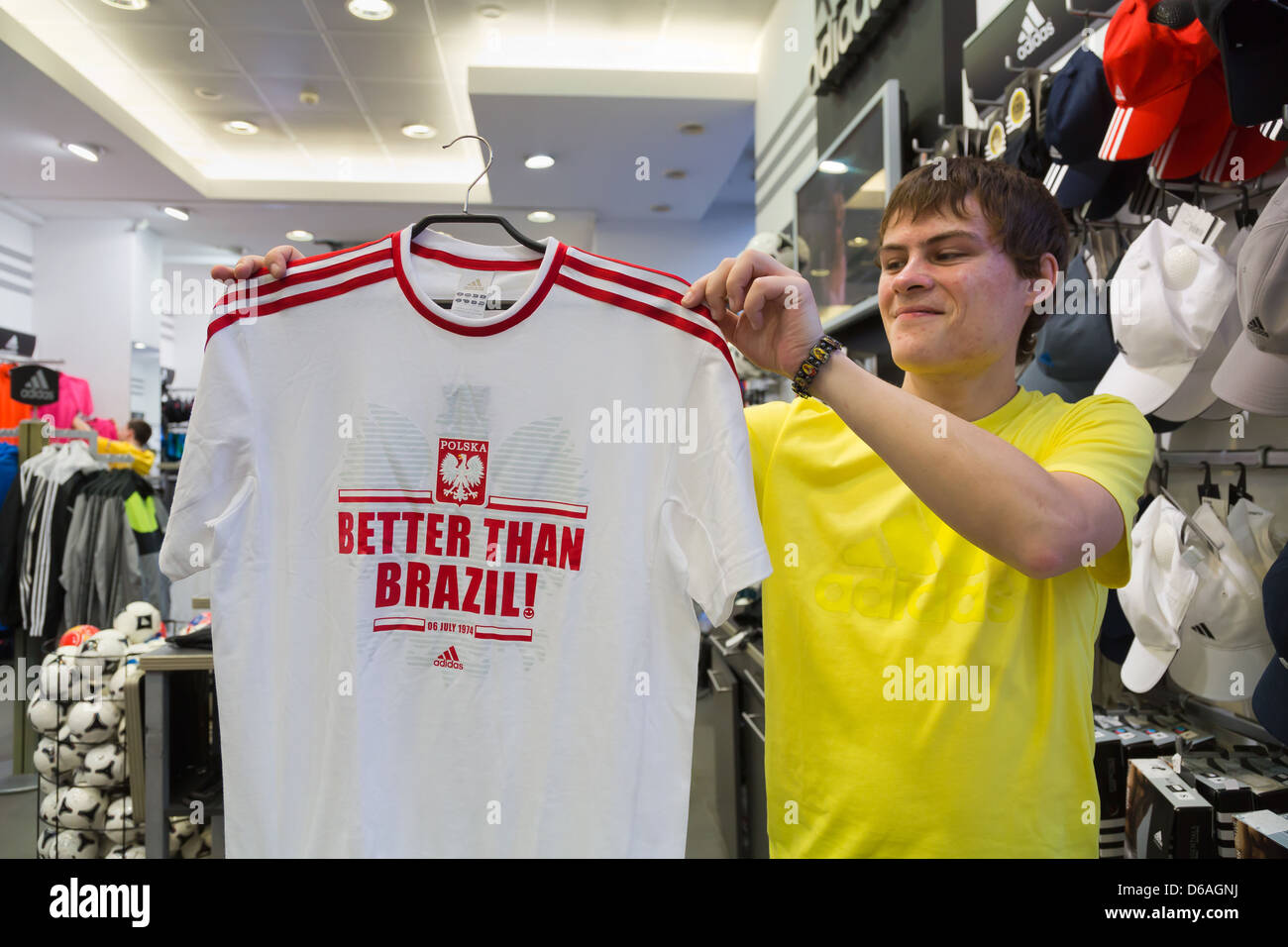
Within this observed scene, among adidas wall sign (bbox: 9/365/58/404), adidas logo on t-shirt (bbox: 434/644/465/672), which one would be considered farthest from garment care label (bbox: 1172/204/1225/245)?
adidas wall sign (bbox: 9/365/58/404)

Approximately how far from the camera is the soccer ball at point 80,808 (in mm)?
2562

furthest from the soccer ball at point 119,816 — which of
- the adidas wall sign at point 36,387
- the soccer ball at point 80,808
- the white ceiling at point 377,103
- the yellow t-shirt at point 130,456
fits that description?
the adidas wall sign at point 36,387

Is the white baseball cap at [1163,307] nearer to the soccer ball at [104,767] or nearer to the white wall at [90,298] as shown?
the soccer ball at [104,767]

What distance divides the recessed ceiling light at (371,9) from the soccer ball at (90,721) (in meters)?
3.77

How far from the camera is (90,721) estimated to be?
256 centimetres

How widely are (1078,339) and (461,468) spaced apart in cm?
136

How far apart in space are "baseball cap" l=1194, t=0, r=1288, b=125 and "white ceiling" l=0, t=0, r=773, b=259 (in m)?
3.69

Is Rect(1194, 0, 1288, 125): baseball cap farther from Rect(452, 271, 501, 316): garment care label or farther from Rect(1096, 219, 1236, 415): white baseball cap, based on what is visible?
Rect(452, 271, 501, 316): garment care label

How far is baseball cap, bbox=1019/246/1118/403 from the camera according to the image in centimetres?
Answer: 170

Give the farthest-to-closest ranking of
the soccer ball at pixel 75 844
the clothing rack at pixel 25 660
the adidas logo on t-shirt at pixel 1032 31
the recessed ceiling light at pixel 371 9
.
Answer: the recessed ceiling light at pixel 371 9 → the clothing rack at pixel 25 660 → the soccer ball at pixel 75 844 → the adidas logo on t-shirt at pixel 1032 31

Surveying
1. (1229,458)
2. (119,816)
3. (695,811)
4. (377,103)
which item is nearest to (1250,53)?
(1229,458)
